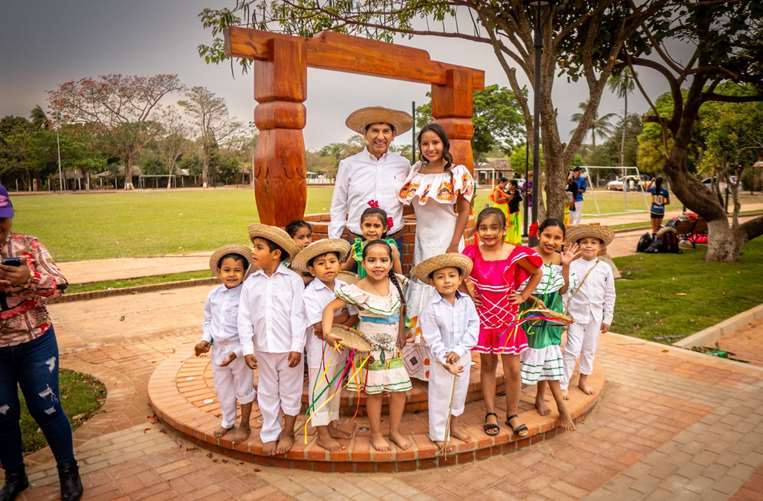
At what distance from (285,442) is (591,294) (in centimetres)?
256

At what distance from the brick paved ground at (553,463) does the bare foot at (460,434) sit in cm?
16

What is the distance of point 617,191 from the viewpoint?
4891 centimetres

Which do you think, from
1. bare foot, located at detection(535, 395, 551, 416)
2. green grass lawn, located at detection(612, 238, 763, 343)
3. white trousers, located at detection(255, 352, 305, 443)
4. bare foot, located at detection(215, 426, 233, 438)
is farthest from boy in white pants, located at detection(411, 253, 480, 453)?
green grass lawn, located at detection(612, 238, 763, 343)

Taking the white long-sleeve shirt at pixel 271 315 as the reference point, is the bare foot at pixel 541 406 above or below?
below

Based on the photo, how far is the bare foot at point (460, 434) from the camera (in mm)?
3720

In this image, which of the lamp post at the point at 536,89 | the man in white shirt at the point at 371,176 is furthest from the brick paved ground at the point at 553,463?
the lamp post at the point at 536,89

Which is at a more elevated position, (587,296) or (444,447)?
(587,296)

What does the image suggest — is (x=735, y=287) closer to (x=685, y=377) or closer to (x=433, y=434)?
(x=685, y=377)

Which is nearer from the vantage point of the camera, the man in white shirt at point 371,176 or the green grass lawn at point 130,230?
the man in white shirt at point 371,176

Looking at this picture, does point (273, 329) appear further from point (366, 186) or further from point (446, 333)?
point (366, 186)

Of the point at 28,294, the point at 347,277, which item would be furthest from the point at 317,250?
the point at 28,294

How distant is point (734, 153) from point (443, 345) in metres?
12.0

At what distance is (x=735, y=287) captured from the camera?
9.24 metres

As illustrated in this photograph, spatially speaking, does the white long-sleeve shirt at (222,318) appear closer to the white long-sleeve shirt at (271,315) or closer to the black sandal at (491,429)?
the white long-sleeve shirt at (271,315)
